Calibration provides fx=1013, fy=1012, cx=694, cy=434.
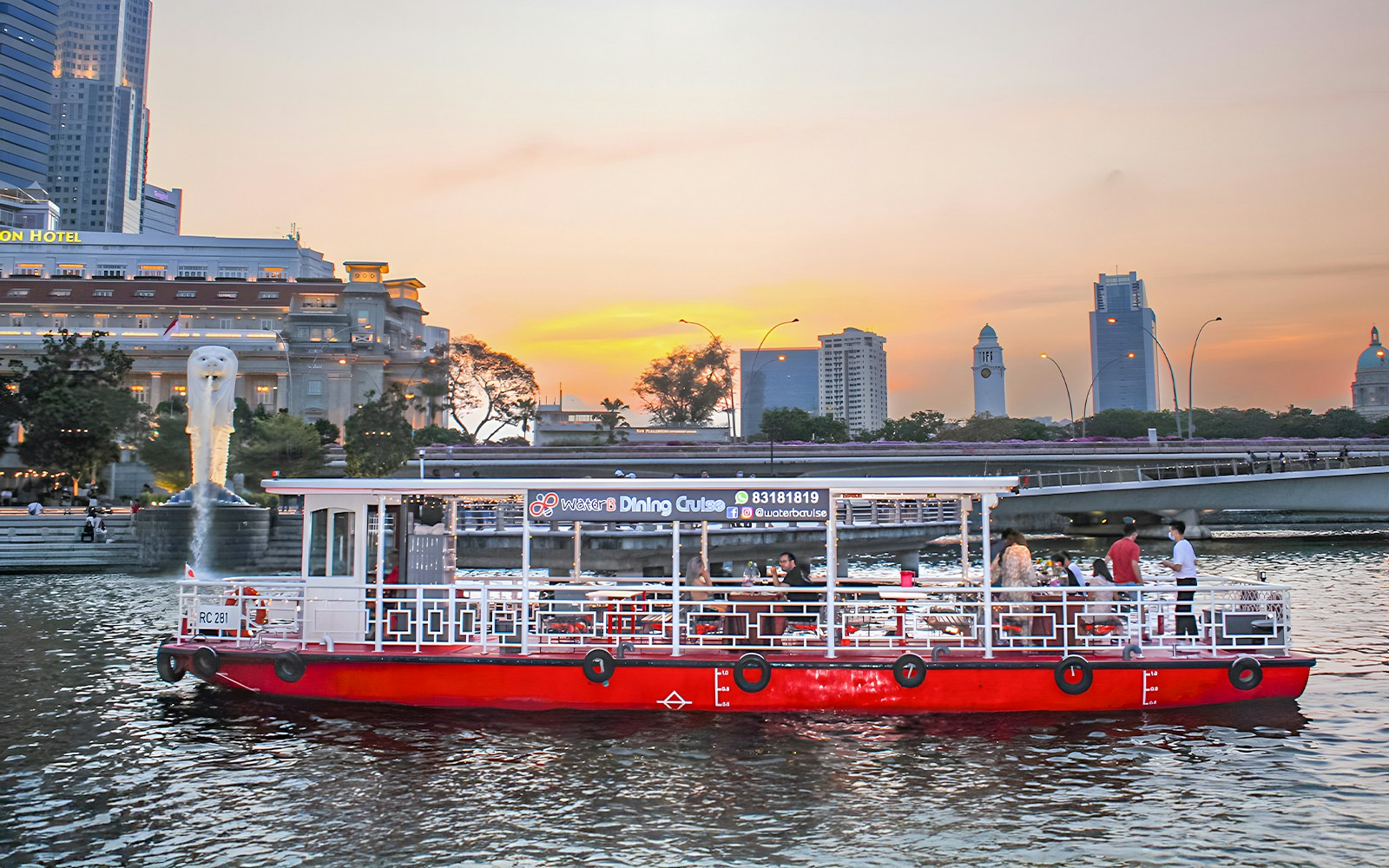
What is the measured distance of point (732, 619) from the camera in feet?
54.4

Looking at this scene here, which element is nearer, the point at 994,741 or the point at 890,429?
the point at 994,741

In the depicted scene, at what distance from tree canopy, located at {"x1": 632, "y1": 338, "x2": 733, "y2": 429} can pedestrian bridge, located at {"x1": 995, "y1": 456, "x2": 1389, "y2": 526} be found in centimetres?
5692

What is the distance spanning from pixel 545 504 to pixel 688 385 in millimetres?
98288

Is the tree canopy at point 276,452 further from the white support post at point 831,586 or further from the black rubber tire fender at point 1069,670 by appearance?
the black rubber tire fender at point 1069,670

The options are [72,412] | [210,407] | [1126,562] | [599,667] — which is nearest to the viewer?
[599,667]

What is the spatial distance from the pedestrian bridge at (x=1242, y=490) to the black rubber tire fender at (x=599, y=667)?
43797 millimetres

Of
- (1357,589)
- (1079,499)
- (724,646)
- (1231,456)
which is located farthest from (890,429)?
(724,646)

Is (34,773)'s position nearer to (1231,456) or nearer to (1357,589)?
(1357,589)

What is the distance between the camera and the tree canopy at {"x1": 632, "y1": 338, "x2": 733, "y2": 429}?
4476 inches

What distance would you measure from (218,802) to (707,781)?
5871 mm

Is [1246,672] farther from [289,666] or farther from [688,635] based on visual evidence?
[289,666]

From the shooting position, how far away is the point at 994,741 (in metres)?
14.3

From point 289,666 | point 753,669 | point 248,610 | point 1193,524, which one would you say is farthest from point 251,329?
point 753,669

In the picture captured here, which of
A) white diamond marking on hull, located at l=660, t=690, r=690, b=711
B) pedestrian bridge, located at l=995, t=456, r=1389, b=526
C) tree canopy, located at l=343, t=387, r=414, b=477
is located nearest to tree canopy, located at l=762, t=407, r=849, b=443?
pedestrian bridge, located at l=995, t=456, r=1389, b=526
